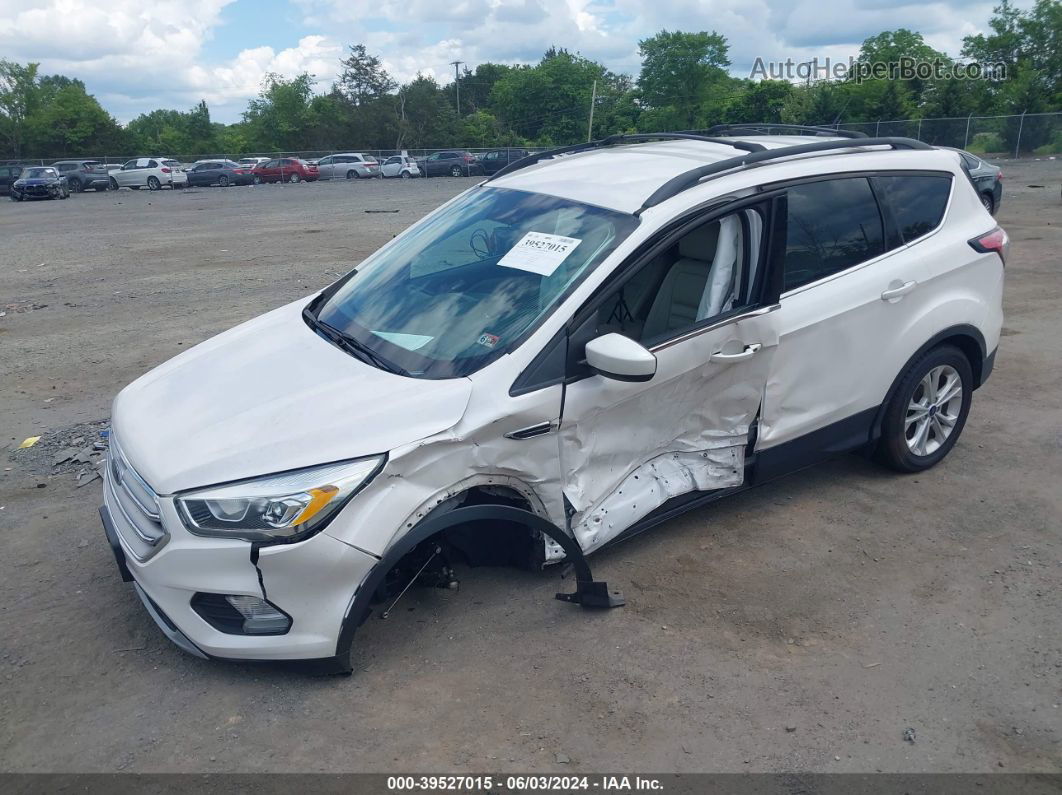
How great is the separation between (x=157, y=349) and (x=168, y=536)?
5897 mm

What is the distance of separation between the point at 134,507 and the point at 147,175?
45.4 metres

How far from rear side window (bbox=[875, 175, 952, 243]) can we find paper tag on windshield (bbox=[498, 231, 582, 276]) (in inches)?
75.3

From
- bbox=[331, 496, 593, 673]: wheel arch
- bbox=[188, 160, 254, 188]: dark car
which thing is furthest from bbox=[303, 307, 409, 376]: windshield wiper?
bbox=[188, 160, 254, 188]: dark car

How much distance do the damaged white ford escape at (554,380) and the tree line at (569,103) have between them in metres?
42.1

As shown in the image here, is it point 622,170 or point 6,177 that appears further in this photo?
point 6,177

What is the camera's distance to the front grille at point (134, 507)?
3.20 metres

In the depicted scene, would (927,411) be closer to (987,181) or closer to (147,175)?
(987,181)

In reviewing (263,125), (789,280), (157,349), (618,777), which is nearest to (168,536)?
(618,777)

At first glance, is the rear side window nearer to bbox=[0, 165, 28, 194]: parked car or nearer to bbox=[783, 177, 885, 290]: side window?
bbox=[783, 177, 885, 290]: side window

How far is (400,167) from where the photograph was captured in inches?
1892

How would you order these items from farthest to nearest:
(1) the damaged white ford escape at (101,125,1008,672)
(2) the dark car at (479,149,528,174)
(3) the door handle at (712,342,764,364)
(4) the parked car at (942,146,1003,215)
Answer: (2) the dark car at (479,149,528,174) → (4) the parked car at (942,146,1003,215) → (3) the door handle at (712,342,764,364) → (1) the damaged white ford escape at (101,125,1008,672)

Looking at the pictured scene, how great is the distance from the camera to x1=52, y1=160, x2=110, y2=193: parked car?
1684 inches

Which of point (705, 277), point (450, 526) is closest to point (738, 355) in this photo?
point (705, 277)

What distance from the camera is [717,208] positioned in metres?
3.99
